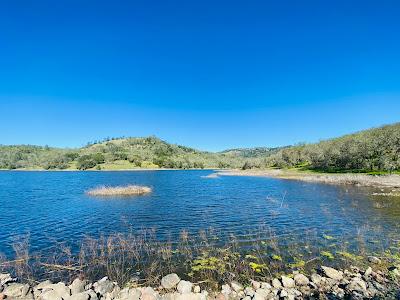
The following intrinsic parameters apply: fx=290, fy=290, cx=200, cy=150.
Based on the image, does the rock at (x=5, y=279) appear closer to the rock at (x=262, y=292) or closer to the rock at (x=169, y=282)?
the rock at (x=169, y=282)

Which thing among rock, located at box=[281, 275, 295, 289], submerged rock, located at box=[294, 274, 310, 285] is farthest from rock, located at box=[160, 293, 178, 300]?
submerged rock, located at box=[294, 274, 310, 285]

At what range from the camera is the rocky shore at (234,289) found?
15.0 m

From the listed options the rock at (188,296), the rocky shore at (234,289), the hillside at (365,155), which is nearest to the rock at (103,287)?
the rocky shore at (234,289)

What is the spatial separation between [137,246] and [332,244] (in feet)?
56.6

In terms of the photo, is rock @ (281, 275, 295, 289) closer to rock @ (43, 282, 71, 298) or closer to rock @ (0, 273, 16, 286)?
rock @ (43, 282, 71, 298)

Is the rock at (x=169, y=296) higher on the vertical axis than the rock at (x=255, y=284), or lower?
higher

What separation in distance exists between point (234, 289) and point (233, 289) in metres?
0.06

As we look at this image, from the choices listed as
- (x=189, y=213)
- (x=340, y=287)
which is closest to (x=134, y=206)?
(x=189, y=213)

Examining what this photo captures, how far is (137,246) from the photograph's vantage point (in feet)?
83.9

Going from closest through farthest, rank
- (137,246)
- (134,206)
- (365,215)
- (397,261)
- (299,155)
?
(397,261) < (137,246) < (365,215) < (134,206) < (299,155)

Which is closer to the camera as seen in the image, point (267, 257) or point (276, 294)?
point (276, 294)

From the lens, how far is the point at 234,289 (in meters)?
16.3

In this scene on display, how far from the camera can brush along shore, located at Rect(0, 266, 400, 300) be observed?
15.1 meters

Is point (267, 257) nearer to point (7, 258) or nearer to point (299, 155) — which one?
point (7, 258)
